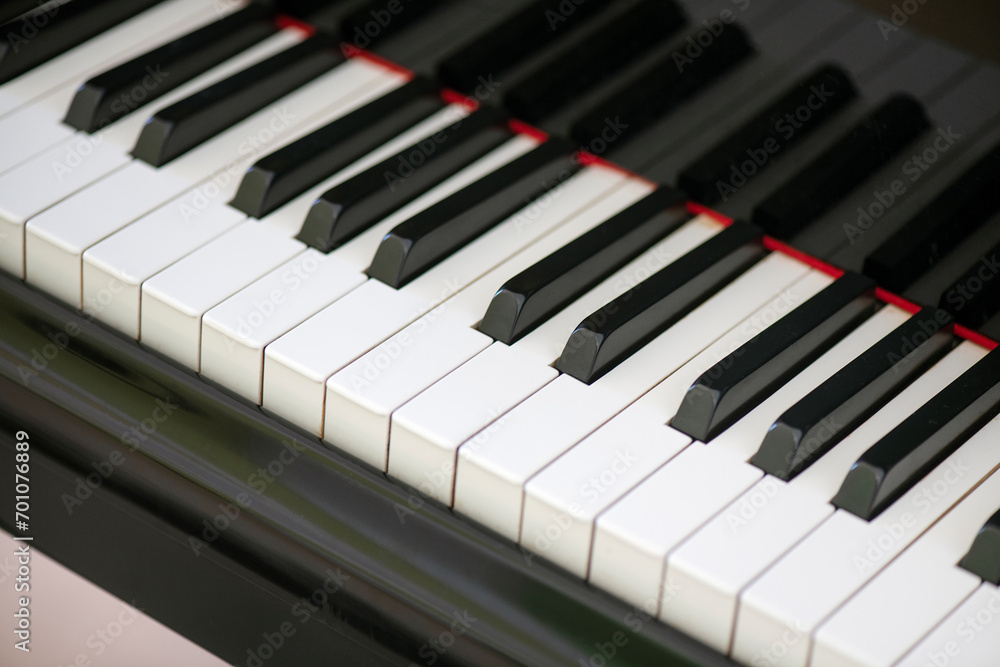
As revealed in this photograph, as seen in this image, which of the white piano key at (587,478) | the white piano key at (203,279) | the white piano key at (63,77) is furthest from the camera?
the white piano key at (63,77)

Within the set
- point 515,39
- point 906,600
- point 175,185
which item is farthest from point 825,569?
point 175,185

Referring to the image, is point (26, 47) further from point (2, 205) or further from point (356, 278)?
point (356, 278)

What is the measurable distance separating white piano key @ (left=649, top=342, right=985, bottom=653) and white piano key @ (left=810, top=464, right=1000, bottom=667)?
83 mm

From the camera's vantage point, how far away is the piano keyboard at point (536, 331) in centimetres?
124

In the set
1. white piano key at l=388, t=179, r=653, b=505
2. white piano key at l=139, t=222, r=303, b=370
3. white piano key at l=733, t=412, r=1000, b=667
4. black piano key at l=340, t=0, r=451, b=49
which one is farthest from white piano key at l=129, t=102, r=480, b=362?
white piano key at l=733, t=412, r=1000, b=667

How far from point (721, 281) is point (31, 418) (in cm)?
83

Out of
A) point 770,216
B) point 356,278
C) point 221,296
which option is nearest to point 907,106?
point 770,216

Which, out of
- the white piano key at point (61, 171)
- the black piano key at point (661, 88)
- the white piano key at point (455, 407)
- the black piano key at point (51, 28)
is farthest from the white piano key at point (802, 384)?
the black piano key at point (51, 28)

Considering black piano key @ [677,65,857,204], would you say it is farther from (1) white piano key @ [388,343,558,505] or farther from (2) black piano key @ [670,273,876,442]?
(1) white piano key @ [388,343,558,505]

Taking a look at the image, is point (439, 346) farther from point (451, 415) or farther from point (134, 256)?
point (134, 256)

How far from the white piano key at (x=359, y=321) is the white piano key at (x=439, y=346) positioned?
1 cm

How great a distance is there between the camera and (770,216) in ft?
5.11

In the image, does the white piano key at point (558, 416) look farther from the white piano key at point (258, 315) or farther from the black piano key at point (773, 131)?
the white piano key at point (258, 315)

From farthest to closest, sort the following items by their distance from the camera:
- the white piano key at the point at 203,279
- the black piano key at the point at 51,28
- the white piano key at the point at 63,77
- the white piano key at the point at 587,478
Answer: the black piano key at the point at 51,28, the white piano key at the point at 63,77, the white piano key at the point at 203,279, the white piano key at the point at 587,478
